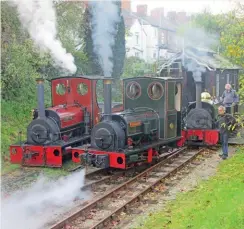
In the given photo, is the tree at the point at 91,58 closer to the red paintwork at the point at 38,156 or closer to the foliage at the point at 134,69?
the foliage at the point at 134,69

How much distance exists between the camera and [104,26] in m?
18.8

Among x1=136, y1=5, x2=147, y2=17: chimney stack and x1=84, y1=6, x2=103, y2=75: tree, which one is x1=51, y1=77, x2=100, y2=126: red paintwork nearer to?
x1=84, y1=6, x2=103, y2=75: tree

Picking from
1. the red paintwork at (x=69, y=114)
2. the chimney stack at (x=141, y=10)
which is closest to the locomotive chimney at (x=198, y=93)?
the red paintwork at (x=69, y=114)

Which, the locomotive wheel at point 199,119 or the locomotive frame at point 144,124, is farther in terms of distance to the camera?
the locomotive wheel at point 199,119

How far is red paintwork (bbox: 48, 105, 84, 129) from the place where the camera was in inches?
480

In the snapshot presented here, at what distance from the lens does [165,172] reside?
37.9 ft

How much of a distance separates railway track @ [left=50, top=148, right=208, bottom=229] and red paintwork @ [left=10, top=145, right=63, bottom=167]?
88.1 inches

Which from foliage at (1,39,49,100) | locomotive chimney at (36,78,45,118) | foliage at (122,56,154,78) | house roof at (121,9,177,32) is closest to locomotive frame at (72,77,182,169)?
locomotive chimney at (36,78,45,118)

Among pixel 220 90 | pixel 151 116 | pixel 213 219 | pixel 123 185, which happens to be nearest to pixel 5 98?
pixel 151 116

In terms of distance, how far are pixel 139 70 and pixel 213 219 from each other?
2243 cm

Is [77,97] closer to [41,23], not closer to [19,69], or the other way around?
[19,69]

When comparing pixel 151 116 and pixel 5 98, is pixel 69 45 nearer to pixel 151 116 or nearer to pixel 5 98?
pixel 5 98

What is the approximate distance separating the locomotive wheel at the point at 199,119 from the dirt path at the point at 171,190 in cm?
135

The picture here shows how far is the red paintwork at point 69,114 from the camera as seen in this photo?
1220 centimetres
